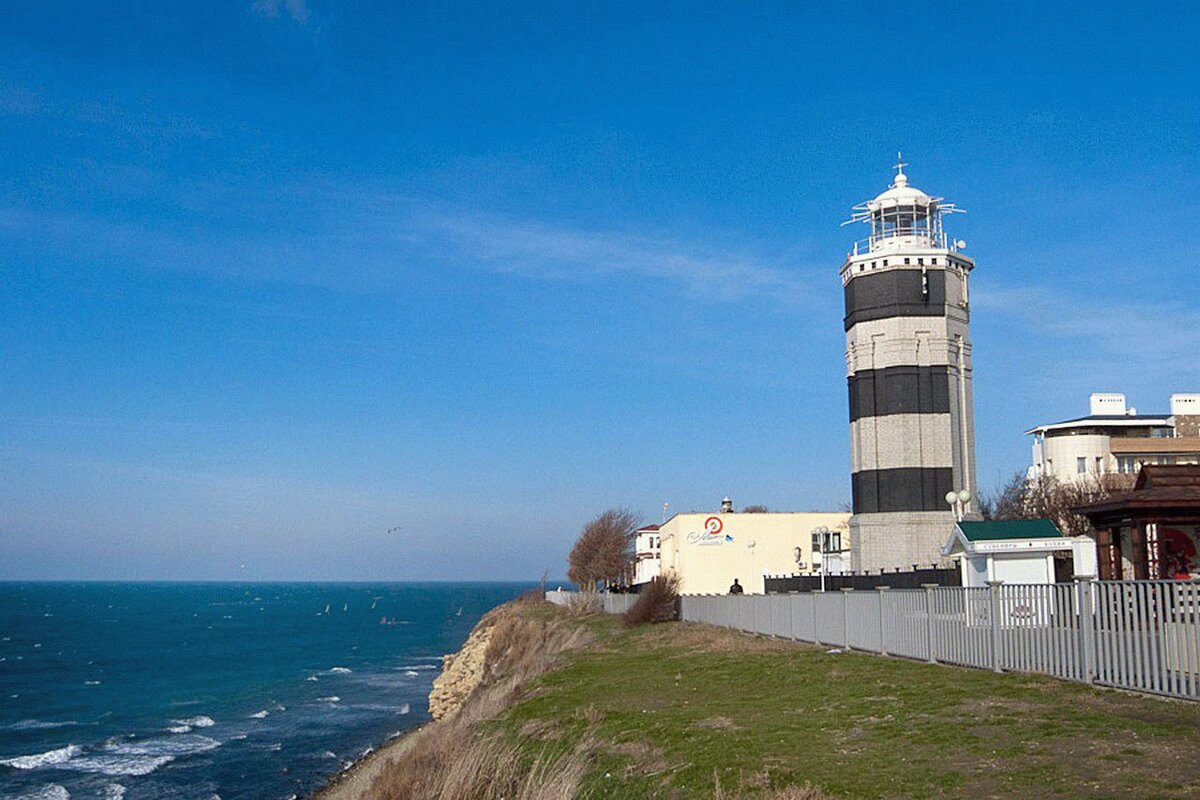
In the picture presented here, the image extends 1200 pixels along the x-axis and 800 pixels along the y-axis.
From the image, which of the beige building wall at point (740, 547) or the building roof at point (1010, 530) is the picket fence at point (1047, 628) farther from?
the beige building wall at point (740, 547)

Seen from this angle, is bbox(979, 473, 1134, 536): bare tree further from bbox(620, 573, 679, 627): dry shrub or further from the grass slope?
the grass slope

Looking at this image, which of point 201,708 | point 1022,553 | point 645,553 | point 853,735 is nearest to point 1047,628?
point 853,735

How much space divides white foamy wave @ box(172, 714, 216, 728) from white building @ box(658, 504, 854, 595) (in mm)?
24576

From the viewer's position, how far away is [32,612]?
7643 inches

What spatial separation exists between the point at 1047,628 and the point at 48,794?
34868 mm

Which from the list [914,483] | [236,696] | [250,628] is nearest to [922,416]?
[914,483]

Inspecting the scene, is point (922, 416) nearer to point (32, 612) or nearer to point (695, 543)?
point (695, 543)

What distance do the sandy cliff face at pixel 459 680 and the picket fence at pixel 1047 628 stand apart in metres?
25.5

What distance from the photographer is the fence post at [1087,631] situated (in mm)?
14695

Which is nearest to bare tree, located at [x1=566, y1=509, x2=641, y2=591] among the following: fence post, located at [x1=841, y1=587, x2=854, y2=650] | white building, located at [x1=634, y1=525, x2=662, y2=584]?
white building, located at [x1=634, y1=525, x2=662, y2=584]

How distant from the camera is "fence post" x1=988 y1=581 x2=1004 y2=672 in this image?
56.5 feet

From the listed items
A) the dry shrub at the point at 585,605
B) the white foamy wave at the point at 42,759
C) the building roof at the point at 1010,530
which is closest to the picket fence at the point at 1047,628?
the building roof at the point at 1010,530

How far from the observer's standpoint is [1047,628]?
16.0m

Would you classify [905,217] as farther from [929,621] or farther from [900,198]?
[929,621]
